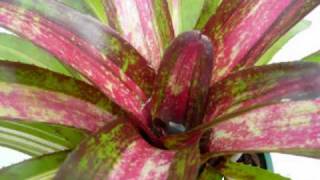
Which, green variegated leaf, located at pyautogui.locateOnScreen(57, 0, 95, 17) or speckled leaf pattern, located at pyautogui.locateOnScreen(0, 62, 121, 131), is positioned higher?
green variegated leaf, located at pyautogui.locateOnScreen(57, 0, 95, 17)

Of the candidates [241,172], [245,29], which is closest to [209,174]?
[241,172]

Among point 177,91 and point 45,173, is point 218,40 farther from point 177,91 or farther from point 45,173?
point 45,173

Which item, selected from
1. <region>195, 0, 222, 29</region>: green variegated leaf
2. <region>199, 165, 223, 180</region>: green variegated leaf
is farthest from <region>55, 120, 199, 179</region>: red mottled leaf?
<region>195, 0, 222, 29</region>: green variegated leaf

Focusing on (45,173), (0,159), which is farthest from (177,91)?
(0,159)

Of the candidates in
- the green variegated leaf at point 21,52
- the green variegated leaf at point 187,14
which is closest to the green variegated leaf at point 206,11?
the green variegated leaf at point 187,14

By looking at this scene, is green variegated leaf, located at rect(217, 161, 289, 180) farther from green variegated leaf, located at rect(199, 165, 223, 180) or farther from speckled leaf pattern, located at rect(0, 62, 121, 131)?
speckled leaf pattern, located at rect(0, 62, 121, 131)

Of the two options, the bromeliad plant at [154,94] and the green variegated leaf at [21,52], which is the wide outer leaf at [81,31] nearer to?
the bromeliad plant at [154,94]

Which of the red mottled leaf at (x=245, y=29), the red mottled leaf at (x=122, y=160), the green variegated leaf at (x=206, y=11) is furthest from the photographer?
the green variegated leaf at (x=206, y=11)
